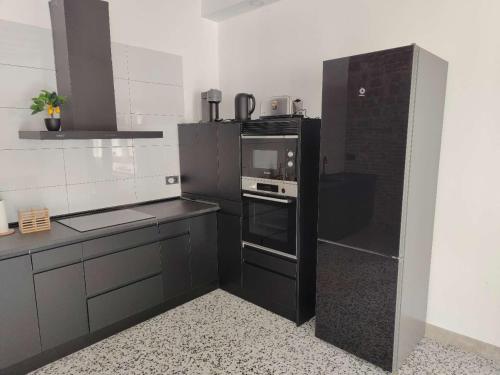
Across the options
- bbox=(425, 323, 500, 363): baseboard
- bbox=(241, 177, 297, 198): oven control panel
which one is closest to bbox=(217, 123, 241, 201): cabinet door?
bbox=(241, 177, 297, 198): oven control panel

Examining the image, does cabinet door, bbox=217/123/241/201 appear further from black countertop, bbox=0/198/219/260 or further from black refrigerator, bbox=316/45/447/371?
Answer: black refrigerator, bbox=316/45/447/371

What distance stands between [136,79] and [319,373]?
2852 mm

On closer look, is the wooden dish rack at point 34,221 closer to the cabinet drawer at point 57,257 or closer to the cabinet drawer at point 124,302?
the cabinet drawer at point 57,257

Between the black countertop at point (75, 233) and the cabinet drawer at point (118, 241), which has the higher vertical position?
the black countertop at point (75, 233)

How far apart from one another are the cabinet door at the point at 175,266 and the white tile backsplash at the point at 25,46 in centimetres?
169

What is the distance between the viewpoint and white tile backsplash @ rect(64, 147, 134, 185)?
9.05ft

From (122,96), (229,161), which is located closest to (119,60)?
(122,96)

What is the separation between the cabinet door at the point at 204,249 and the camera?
303 cm

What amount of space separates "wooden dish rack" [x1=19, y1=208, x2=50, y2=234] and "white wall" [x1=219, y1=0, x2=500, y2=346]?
258cm

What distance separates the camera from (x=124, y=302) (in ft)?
8.45

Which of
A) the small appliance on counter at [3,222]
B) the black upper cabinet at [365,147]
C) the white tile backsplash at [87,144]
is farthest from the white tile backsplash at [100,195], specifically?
the black upper cabinet at [365,147]

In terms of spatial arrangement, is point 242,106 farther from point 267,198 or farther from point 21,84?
point 21,84

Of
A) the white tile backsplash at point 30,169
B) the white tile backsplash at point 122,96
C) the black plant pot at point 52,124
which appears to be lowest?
the white tile backsplash at point 30,169

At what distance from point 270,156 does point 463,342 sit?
1950mm
